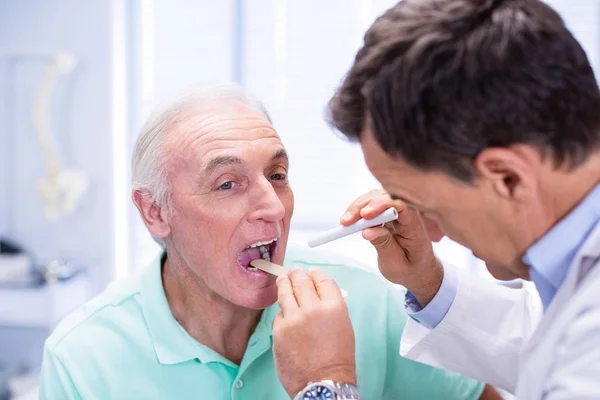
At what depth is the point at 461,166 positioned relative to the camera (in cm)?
78

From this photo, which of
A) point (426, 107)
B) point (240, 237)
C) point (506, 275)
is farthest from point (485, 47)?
point (240, 237)

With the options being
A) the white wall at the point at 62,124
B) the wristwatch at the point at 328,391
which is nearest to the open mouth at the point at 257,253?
the wristwatch at the point at 328,391

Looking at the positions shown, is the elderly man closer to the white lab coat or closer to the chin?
the chin

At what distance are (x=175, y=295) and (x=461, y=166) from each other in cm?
79

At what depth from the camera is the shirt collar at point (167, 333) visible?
1246 mm

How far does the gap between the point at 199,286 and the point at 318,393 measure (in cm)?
49

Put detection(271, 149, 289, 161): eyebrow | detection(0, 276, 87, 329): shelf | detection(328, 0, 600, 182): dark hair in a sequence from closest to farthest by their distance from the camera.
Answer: detection(328, 0, 600, 182): dark hair, detection(271, 149, 289, 161): eyebrow, detection(0, 276, 87, 329): shelf

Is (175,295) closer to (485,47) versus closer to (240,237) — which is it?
(240,237)

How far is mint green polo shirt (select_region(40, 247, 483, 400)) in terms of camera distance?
1.22 meters

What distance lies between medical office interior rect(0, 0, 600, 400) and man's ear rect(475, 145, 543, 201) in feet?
7.57

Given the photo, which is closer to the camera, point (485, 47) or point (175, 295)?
point (485, 47)

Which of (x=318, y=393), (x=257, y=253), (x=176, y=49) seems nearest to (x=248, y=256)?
(x=257, y=253)

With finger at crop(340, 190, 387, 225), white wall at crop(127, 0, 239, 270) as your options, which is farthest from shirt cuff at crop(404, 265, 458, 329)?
white wall at crop(127, 0, 239, 270)

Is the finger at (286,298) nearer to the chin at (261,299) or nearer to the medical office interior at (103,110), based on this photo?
the chin at (261,299)
